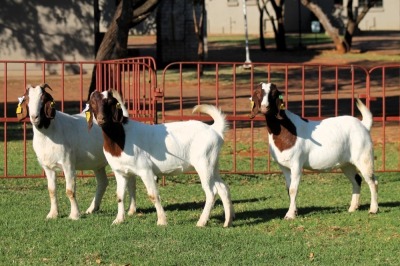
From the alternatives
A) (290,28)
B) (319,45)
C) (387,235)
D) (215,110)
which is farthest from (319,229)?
(290,28)

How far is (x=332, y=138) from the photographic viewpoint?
528 inches

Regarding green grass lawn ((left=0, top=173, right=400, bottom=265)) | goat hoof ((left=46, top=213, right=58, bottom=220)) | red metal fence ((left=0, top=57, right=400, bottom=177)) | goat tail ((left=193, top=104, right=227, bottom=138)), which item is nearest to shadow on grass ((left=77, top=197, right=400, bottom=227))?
green grass lawn ((left=0, top=173, right=400, bottom=265))

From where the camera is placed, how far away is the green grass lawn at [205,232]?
420 inches

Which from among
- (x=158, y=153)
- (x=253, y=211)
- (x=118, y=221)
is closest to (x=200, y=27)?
(x=253, y=211)

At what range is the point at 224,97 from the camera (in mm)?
32438

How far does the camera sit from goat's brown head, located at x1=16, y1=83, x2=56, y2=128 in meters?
12.9

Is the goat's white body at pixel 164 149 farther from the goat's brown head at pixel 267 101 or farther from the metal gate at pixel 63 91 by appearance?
the metal gate at pixel 63 91

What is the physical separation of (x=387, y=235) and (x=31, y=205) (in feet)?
15.6

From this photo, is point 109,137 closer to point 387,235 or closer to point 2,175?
point 387,235

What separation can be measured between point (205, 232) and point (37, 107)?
2506 millimetres

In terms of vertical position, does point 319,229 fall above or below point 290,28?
below

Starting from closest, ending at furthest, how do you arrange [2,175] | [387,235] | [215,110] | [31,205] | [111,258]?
[111,258] < [387,235] < [215,110] < [31,205] < [2,175]

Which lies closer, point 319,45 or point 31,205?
point 31,205

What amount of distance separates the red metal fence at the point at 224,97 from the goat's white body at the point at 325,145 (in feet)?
6.28
